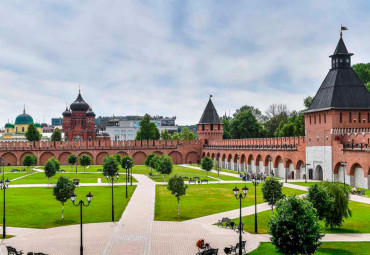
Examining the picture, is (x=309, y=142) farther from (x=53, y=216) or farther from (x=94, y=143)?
(x=94, y=143)

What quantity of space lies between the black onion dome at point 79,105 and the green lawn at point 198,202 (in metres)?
59.0

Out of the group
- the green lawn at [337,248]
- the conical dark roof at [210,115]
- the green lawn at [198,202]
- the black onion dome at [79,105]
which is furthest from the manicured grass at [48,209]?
the black onion dome at [79,105]

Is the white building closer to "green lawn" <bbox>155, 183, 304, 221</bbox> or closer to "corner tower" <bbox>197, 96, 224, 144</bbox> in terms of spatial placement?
"corner tower" <bbox>197, 96, 224, 144</bbox>

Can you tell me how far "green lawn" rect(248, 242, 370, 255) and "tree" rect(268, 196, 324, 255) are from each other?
7.35 ft

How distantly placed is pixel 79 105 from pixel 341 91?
6409 centimetres

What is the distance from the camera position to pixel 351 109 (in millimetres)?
42812

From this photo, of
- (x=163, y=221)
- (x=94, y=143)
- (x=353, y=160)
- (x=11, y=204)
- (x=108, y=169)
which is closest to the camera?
(x=163, y=221)

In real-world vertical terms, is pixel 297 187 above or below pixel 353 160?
below

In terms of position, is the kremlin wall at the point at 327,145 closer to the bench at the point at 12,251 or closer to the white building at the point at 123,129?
the bench at the point at 12,251

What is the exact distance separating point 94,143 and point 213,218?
56.2m

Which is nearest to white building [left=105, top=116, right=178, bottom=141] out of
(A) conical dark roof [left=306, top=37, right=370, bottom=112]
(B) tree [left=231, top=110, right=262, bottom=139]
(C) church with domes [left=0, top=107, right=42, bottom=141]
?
(C) church with domes [left=0, top=107, right=42, bottom=141]

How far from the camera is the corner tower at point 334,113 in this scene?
4256 centimetres

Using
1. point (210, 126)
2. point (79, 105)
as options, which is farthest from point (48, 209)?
point (79, 105)

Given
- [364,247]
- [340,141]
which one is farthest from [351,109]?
[364,247]
